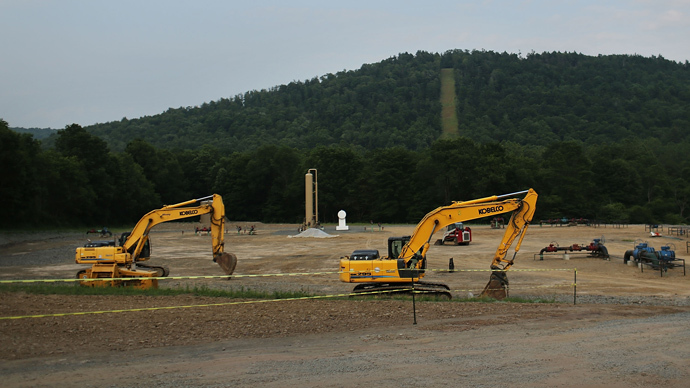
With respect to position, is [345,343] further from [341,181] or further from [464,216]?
[341,181]

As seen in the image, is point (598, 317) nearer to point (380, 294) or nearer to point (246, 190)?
point (380, 294)

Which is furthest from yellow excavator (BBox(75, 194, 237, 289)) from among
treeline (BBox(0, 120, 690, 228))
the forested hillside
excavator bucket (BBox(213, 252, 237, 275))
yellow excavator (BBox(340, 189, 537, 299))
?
treeline (BBox(0, 120, 690, 228))

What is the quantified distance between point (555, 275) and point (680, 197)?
278ft

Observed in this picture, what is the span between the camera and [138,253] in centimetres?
2561

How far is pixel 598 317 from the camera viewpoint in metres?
15.3

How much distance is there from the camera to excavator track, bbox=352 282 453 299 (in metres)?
19.3

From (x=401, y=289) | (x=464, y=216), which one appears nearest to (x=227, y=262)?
(x=401, y=289)

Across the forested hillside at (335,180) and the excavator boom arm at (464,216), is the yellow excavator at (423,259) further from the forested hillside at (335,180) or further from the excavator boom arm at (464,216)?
the forested hillside at (335,180)

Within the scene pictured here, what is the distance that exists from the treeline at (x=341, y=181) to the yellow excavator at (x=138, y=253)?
5069cm

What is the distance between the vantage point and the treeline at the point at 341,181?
8269 cm

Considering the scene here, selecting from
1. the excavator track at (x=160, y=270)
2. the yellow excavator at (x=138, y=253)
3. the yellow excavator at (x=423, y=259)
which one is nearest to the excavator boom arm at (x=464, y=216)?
the yellow excavator at (x=423, y=259)

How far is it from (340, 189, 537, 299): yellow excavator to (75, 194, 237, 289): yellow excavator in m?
8.01

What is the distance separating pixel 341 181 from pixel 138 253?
8305 centimetres

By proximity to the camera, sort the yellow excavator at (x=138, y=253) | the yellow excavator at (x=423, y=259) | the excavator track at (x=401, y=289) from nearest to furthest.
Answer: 1. the excavator track at (x=401, y=289)
2. the yellow excavator at (x=423, y=259)
3. the yellow excavator at (x=138, y=253)
